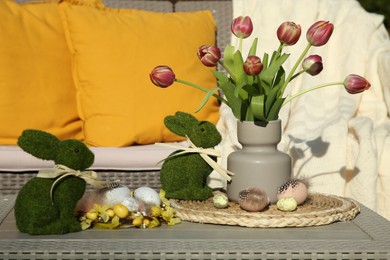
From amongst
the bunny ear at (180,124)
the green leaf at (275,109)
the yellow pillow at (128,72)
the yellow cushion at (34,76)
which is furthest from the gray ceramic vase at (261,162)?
the yellow cushion at (34,76)

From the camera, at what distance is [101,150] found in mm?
2424

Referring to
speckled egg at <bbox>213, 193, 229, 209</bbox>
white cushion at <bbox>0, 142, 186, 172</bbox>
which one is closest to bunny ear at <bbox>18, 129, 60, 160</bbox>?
speckled egg at <bbox>213, 193, 229, 209</bbox>

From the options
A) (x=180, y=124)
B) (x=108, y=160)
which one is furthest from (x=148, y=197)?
(x=108, y=160)

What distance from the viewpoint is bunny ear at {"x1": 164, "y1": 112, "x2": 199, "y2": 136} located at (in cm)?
174

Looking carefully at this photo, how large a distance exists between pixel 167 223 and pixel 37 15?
4.49 feet

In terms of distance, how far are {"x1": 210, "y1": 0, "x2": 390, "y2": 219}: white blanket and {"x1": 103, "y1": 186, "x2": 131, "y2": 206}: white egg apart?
718 mm

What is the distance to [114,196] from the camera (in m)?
1.63

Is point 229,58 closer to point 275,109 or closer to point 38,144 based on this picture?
point 275,109

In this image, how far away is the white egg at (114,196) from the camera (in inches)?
64.0

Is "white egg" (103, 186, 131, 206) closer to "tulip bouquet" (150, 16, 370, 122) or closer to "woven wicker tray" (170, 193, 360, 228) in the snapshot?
"woven wicker tray" (170, 193, 360, 228)

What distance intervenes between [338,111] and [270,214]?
1.13 metres

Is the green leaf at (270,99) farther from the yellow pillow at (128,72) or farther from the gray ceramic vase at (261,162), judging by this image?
the yellow pillow at (128,72)

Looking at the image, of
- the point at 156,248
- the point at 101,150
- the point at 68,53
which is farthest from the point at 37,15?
the point at 156,248

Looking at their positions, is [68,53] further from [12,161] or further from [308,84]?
[308,84]
